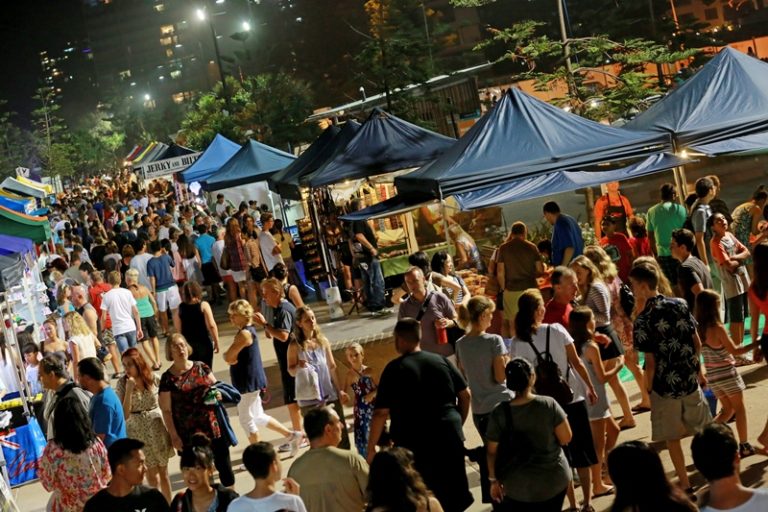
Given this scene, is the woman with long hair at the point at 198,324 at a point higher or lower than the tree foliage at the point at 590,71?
lower

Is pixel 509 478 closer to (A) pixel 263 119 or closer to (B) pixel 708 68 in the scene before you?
(B) pixel 708 68

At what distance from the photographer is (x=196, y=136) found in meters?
61.1

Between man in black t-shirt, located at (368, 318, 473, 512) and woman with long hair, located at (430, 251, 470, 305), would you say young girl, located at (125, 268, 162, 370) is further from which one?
man in black t-shirt, located at (368, 318, 473, 512)

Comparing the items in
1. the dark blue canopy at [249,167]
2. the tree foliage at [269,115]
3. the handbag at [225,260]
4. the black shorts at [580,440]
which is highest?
the tree foliage at [269,115]

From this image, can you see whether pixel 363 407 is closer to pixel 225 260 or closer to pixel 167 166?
pixel 225 260

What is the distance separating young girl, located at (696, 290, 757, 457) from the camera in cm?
762

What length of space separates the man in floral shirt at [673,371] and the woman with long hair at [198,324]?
18.4 ft

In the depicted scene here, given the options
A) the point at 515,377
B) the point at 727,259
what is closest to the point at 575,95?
the point at 727,259

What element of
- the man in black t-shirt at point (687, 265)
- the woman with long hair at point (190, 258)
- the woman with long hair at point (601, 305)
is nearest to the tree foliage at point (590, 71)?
the woman with long hair at point (190, 258)

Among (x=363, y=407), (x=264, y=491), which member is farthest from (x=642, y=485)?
(x=363, y=407)

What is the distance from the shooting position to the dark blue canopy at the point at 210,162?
90.1 feet

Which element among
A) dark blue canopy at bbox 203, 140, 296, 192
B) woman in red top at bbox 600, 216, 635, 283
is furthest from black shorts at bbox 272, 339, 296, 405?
dark blue canopy at bbox 203, 140, 296, 192

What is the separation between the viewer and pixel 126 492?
5.91 metres

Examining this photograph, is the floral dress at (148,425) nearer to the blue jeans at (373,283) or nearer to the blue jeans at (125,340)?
the blue jeans at (125,340)
